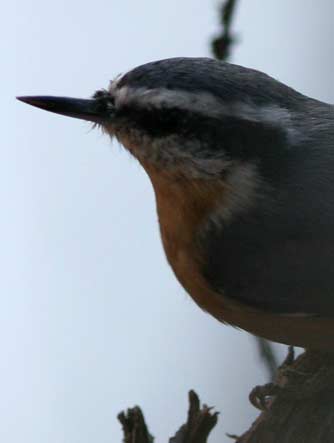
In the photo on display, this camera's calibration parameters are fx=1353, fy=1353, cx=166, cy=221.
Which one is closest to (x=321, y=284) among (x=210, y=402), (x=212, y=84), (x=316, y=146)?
(x=316, y=146)

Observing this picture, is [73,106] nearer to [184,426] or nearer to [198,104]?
[198,104]

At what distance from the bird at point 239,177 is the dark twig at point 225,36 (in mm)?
117

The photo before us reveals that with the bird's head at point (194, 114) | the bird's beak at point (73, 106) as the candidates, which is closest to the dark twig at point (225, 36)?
the bird's head at point (194, 114)

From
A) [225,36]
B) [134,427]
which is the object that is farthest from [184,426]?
[225,36]

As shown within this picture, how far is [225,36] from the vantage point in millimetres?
3090

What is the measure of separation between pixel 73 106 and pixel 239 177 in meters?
0.42

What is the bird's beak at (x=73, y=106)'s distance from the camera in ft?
10.1

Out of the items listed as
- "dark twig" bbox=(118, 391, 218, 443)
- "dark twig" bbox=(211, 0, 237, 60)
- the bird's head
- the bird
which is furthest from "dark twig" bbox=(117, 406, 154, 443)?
"dark twig" bbox=(211, 0, 237, 60)

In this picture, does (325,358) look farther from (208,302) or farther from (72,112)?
(72,112)

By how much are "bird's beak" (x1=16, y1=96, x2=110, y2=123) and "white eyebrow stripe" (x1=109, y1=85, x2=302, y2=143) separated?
0.08m

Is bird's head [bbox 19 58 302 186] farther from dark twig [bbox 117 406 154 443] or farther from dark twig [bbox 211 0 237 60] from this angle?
dark twig [bbox 117 406 154 443]

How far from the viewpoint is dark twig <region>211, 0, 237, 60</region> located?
10.1ft

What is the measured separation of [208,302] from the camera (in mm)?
3227

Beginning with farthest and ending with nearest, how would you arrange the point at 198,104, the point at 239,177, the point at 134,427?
the point at 239,177 → the point at 198,104 → the point at 134,427
